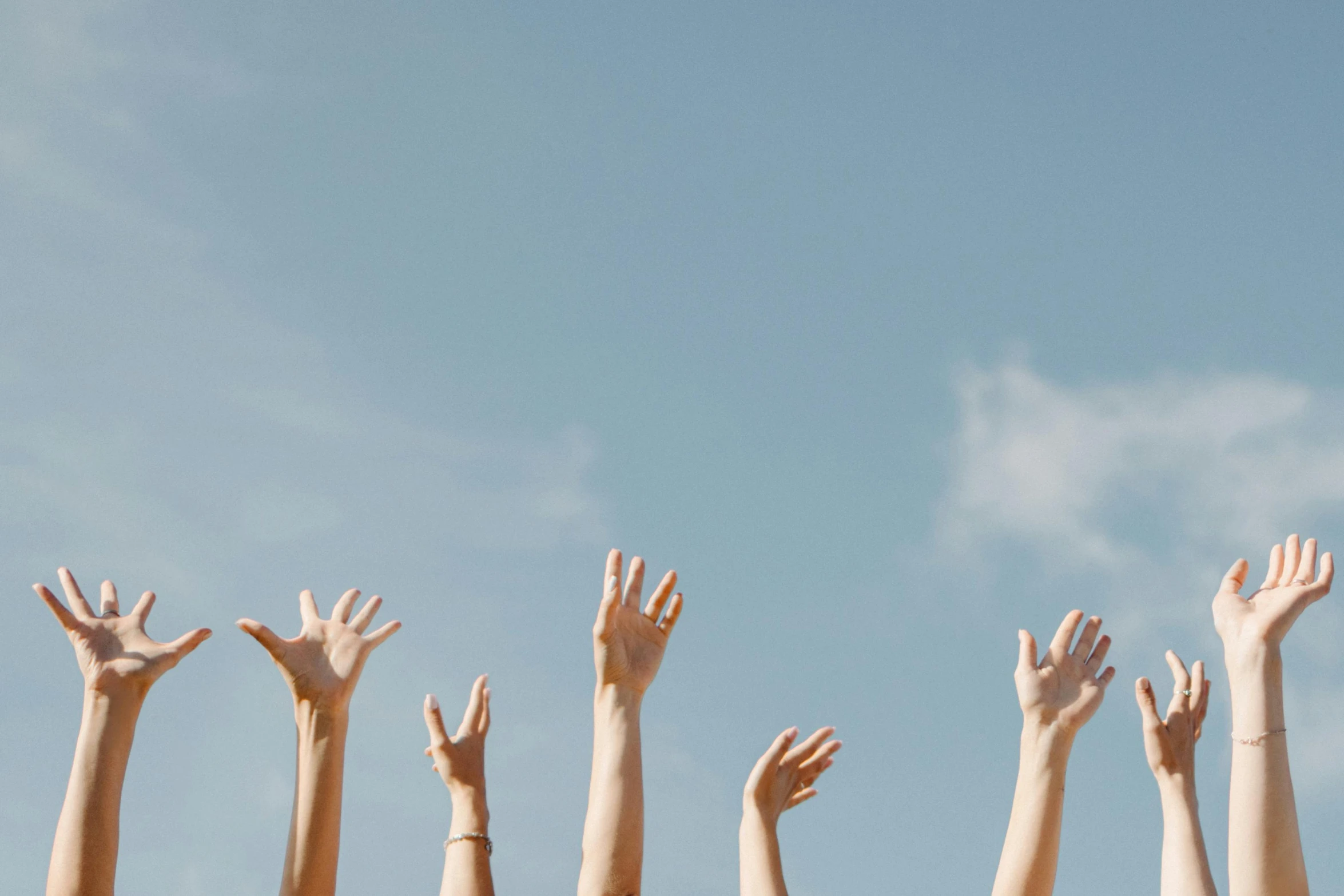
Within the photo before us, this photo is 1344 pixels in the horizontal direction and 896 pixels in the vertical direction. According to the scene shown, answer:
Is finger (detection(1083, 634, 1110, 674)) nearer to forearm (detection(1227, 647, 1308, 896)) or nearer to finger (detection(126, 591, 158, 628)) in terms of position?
forearm (detection(1227, 647, 1308, 896))

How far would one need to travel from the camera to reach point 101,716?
10.4m

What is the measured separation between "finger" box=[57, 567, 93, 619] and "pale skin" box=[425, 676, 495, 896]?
2825 millimetres

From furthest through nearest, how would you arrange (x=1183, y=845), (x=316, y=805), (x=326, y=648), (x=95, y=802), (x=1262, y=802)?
(x=326, y=648), (x=316, y=805), (x=95, y=802), (x=1183, y=845), (x=1262, y=802)

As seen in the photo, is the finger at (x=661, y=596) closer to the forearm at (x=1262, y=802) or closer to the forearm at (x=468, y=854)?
the forearm at (x=468, y=854)

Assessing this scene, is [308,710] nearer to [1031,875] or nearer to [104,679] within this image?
[104,679]

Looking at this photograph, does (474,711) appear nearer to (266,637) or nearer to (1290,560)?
(266,637)

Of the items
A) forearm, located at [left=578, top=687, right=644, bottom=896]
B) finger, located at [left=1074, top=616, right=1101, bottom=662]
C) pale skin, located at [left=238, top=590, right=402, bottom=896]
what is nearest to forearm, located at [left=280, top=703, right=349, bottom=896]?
pale skin, located at [left=238, top=590, right=402, bottom=896]

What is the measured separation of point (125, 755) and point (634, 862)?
12.6 feet

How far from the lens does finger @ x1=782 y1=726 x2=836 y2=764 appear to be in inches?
411

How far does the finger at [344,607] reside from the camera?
37.9ft

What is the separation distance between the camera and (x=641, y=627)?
11.4 metres

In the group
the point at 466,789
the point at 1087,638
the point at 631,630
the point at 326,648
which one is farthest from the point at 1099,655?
the point at 326,648

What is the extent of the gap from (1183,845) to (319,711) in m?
6.31

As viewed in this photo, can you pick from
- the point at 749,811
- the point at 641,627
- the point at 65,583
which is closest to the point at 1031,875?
the point at 749,811
